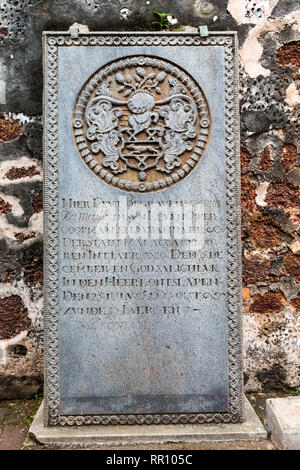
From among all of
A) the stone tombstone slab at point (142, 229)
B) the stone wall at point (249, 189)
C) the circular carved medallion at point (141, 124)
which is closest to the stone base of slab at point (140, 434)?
the stone tombstone slab at point (142, 229)

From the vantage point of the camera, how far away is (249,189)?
291cm

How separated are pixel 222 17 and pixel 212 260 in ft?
5.68

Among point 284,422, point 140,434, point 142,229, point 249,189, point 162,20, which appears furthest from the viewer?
point 249,189

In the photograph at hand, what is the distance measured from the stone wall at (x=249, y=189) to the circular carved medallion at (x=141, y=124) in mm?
498

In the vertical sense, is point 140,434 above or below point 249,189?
below

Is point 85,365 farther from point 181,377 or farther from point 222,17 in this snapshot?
point 222,17

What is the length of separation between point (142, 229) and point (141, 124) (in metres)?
0.68

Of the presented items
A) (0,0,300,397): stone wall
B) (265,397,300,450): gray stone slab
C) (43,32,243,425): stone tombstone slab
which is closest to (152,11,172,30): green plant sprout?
(43,32,243,425): stone tombstone slab

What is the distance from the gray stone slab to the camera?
6.95 ft

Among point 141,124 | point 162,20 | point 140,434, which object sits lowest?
point 140,434

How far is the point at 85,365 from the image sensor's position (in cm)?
248

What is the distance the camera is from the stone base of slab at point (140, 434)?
232 centimetres
